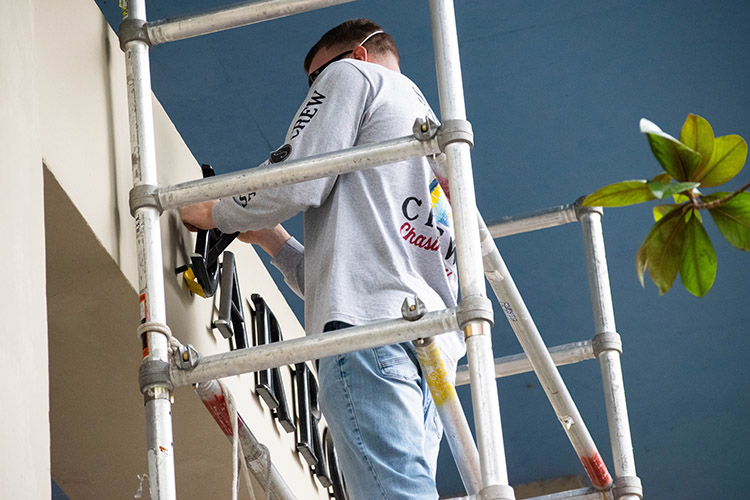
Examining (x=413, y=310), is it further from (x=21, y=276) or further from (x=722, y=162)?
(x=722, y=162)

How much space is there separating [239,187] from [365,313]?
0.99 feet

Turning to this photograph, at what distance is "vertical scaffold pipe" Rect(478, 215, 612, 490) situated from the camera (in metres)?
2.45

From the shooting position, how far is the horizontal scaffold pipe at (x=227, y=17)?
2018mm

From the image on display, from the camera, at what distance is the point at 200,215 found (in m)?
2.26

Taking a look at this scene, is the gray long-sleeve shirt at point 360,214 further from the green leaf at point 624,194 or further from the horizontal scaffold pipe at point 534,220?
the green leaf at point 624,194

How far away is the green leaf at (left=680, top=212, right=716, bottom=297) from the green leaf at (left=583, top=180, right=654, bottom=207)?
37mm

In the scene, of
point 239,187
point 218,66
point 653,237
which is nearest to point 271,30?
point 218,66

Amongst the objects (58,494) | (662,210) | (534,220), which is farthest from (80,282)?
(58,494)

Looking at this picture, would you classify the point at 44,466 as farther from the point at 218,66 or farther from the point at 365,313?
the point at 218,66

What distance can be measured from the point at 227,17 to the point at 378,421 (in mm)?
788

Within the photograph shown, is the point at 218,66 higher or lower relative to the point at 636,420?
higher

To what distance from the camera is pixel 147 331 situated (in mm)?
1775

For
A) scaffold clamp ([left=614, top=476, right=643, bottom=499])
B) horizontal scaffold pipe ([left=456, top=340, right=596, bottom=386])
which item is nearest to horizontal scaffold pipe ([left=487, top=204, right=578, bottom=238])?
horizontal scaffold pipe ([left=456, top=340, right=596, bottom=386])

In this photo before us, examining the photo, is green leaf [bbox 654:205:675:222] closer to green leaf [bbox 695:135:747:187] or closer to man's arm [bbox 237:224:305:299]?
green leaf [bbox 695:135:747:187]
